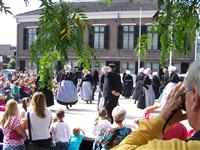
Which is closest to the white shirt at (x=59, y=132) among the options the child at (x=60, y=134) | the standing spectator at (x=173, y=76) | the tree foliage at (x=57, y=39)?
the child at (x=60, y=134)

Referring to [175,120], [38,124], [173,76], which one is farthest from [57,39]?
[173,76]

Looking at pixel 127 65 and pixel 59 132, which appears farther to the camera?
pixel 127 65

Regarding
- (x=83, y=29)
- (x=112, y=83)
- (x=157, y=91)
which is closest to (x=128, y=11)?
(x=157, y=91)

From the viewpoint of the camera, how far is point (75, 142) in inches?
239

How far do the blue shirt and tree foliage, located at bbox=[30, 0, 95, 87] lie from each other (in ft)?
13.7

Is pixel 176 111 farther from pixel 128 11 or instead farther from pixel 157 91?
pixel 128 11

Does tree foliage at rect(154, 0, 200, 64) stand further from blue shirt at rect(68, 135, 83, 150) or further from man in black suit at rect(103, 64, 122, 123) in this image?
man in black suit at rect(103, 64, 122, 123)

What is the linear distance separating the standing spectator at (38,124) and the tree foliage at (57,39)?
3.79 m

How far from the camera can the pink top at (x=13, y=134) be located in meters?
5.70

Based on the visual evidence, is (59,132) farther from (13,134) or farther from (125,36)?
(125,36)

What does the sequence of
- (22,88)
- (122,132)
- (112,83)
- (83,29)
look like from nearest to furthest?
(83,29)
(122,132)
(112,83)
(22,88)

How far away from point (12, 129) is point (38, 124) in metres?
0.36

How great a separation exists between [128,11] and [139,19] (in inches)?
53.1

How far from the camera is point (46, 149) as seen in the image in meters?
5.78
